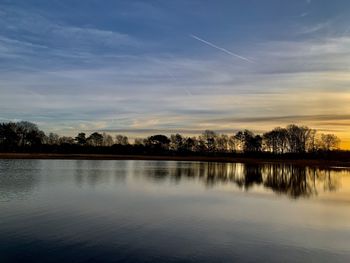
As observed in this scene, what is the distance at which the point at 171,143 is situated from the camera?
144m

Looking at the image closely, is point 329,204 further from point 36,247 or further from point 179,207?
point 36,247

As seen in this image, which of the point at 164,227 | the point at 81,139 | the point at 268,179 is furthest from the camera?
the point at 81,139

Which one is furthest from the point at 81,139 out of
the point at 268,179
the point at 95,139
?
the point at 268,179

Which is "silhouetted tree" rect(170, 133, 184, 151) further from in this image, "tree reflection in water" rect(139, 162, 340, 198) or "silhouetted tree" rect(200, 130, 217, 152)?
"tree reflection in water" rect(139, 162, 340, 198)

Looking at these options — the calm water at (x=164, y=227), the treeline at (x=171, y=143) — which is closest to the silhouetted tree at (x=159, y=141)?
the treeline at (x=171, y=143)

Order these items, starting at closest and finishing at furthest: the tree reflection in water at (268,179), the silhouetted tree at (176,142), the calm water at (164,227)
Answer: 1. the calm water at (164,227)
2. the tree reflection in water at (268,179)
3. the silhouetted tree at (176,142)

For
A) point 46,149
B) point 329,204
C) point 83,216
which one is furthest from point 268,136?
point 83,216

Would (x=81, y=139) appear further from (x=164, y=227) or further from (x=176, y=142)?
(x=164, y=227)

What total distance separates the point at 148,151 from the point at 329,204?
108272 millimetres

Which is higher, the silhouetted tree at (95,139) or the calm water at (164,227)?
the silhouetted tree at (95,139)

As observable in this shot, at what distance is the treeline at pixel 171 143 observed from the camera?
4262 inches

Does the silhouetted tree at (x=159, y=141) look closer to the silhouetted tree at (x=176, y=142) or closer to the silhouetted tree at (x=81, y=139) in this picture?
the silhouetted tree at (x=176, y=142)

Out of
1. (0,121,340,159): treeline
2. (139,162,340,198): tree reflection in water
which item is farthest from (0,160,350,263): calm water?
(0,121,340,159): treeline

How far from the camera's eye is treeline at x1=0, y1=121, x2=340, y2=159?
355 feet
